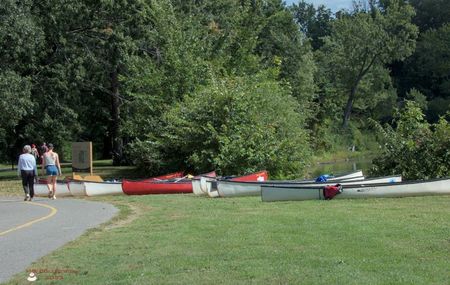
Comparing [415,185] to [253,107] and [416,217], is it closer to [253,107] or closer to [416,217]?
[416,217]

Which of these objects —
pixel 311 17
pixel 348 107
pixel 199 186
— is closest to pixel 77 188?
pixel 199 186

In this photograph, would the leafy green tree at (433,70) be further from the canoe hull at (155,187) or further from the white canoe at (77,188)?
the white canoe at (77,188)

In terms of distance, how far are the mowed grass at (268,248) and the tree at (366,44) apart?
62129mm

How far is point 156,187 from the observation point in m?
23.1

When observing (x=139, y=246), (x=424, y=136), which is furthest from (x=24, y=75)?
(x=139, y=246)

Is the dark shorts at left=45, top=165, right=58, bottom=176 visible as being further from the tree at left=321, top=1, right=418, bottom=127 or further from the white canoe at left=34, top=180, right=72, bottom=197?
the tree at left=321, top=1, right=418, bottom=127

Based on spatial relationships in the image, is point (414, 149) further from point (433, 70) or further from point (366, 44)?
point (433, 70)

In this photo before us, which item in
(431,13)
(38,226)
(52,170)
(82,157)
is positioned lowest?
(38,226)

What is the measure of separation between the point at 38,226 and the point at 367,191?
8660 millimetres

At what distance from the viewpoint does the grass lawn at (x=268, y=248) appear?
7488mm

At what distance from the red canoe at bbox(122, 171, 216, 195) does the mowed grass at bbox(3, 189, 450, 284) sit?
7.91m

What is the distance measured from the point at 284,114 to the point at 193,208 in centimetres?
1739

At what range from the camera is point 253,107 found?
2966cm

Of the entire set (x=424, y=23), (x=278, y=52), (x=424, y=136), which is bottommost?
(x=424, y=136)
